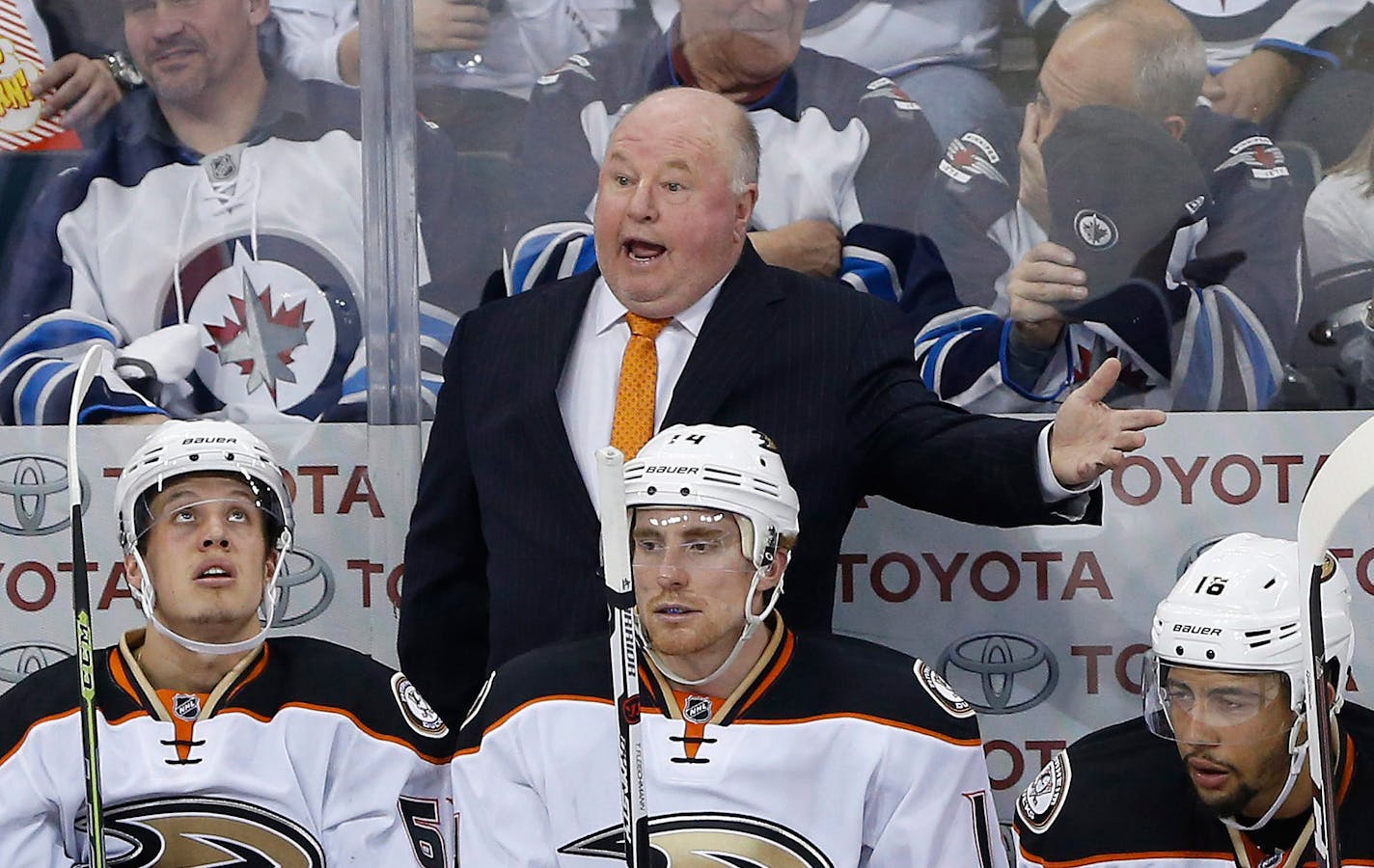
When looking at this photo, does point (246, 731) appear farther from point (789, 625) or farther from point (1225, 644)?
point (1225, 644)

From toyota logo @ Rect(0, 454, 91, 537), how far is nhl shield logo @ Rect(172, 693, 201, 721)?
0.88 meters

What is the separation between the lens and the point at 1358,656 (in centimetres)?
372

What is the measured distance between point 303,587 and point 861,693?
133cm

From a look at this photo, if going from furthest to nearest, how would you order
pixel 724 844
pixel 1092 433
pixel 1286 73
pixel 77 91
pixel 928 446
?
pixel 77 91
pixel 1286 73
pixel 928 446
pixel 1092 433
pixel 724 844

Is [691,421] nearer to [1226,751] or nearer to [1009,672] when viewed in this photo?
[1009,672]

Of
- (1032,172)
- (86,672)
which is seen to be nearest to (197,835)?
(86,672)

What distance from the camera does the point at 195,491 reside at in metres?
3.15

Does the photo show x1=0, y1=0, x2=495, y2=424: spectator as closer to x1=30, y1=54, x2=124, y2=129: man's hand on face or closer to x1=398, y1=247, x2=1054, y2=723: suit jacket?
x1=30, y1=54, x2=124, y2=129: man's hand on face

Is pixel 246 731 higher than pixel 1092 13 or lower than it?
lower

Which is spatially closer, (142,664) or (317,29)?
(142,664)

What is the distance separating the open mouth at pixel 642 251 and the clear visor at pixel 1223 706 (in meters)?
1.11

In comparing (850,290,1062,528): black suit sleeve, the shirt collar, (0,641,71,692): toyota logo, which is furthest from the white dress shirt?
(0,641,71,692): toyota logo

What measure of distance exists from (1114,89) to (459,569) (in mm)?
1528

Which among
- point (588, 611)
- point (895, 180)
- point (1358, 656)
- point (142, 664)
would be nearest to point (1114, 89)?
point (895, 180)
